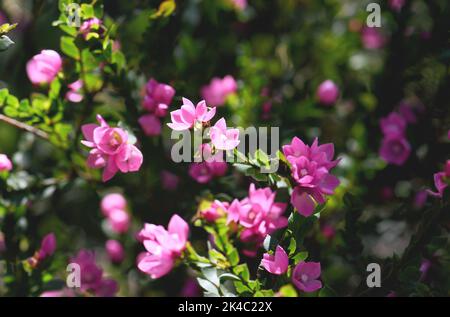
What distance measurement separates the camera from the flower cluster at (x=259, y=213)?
0.96m

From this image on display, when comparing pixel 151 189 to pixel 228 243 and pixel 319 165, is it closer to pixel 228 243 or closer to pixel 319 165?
pixel 228 243

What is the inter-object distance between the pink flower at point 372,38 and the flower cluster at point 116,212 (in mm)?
859

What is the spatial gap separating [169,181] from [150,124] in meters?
0.23

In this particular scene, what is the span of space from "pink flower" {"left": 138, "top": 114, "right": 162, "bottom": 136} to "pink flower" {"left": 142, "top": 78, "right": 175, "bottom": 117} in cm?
2

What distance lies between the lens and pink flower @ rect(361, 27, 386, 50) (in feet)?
5.48

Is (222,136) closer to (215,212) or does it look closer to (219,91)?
(215,212)

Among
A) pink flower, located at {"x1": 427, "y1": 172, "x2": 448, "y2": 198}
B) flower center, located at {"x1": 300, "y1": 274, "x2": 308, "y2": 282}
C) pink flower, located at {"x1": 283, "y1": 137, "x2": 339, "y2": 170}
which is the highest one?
pink flower, located at {"x1": 283, "y1": 137, "x2": 339, "y2": 170}

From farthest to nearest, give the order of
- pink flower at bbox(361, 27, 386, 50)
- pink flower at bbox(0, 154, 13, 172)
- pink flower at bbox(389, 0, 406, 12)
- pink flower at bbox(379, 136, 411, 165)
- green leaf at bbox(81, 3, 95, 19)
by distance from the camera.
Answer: pink flower at bbox(361, 27, 386, 50) → pink flower at bbox(389, 0, 406, 12) → pink flower at bbox(379, 136, 411, 165) → pink flower at bbox(0, 154, 13, 172) → green leaf at bbox(81, 3, 95, 19)

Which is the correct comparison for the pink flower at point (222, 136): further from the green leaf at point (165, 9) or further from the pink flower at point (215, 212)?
the green leaf at point (165, 9)

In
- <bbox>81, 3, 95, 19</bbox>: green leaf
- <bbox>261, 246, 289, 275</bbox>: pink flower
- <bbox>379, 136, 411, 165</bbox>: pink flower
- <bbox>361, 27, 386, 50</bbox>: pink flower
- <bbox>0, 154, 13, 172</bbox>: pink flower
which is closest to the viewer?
<bbox>261, 246, 289, 275</bbox>: pink flower

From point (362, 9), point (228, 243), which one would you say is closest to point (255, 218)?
point (228, 243)

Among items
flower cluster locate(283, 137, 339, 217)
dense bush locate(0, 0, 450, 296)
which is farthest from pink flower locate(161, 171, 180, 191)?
flower cluster locate(283, 137, 339, 217)

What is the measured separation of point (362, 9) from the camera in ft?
5.07

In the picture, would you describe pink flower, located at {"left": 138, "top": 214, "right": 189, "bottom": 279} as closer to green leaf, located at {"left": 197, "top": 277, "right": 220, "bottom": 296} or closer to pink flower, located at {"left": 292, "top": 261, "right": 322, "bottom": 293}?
green leaf, located at {"left": 197, "top": 277, "right": 220, "bottom": 296}
